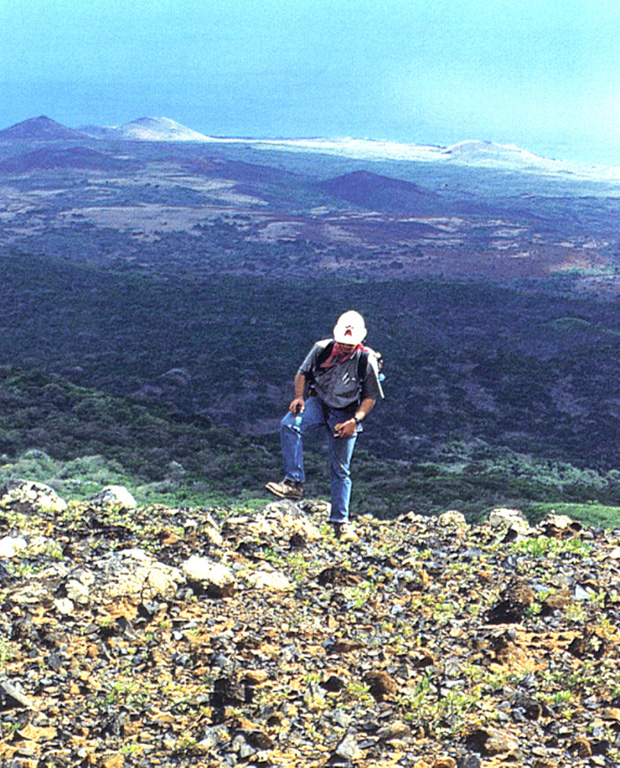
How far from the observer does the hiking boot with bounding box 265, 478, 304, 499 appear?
6.28 metres

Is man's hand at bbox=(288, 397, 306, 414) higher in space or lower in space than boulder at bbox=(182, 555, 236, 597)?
higher

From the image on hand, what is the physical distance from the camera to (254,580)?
17.3ft

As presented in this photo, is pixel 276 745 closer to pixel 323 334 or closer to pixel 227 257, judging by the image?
pixel 323 334

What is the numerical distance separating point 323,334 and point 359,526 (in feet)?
93.9

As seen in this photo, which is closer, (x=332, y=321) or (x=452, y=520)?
(x=452, y=520)

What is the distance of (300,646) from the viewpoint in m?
4.48

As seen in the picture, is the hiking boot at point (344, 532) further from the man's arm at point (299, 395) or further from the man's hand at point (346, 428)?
the man's arm at point (299, 395)

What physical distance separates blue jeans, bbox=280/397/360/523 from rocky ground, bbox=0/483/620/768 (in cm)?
41

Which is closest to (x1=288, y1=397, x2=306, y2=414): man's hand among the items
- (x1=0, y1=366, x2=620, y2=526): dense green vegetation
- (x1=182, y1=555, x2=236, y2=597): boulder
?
(x1=182, y1=555, x2=236, y2=597): boulder

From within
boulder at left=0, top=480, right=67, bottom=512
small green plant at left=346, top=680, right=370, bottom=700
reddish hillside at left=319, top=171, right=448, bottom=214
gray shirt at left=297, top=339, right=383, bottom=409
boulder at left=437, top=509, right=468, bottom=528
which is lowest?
boulder at left=437, top=509, right=468, bottom=528

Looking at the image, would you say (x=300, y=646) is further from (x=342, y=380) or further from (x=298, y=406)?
(x=342, y=380)

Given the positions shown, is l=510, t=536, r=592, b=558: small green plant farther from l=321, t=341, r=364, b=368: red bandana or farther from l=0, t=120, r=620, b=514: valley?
l=0, t=120, r=620, b=514: valley

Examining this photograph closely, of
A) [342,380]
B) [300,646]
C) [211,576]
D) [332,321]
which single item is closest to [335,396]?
[342,380]

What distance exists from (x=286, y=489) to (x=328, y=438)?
0.53m
